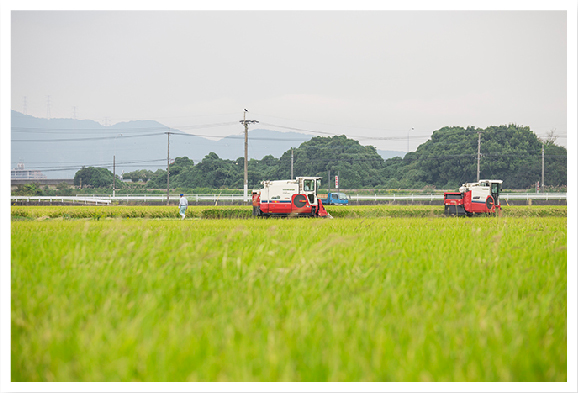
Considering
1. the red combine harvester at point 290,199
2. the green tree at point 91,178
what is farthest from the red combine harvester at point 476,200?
the green tree at point 91,178

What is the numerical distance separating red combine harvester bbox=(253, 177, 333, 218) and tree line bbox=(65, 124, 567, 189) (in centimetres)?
4601

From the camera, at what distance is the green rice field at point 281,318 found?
245 centimetres

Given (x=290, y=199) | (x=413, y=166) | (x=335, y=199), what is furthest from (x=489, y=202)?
(x=413, y=166)

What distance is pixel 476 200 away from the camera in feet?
74.4

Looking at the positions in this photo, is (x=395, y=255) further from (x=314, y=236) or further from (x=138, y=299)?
(x=138, y=299)

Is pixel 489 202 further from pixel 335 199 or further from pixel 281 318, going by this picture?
pixel 335 199

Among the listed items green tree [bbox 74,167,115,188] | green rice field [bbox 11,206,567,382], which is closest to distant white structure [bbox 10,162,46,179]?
green tree [bbox 74,167,115,188]

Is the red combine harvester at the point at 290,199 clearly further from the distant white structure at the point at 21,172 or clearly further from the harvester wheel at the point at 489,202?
the distant white structure at the point at 21,172

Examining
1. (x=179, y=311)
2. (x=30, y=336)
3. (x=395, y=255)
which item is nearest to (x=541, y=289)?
(x=395, y=255)

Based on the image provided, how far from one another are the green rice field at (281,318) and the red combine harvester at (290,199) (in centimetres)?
1554

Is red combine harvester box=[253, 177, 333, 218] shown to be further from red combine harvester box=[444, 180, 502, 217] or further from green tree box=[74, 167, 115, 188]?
green tree box=[74, 167, 115, 188]

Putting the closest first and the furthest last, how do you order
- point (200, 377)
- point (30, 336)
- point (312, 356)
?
point (200, 377) < point (312, 356) < point (30, 336)
